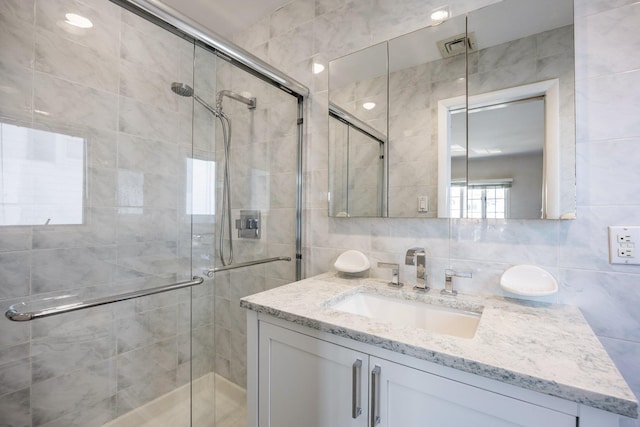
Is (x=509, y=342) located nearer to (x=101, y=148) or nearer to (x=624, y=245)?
(x=624, y=245)

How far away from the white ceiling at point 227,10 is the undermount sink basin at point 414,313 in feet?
5.98

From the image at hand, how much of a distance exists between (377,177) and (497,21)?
2.48 ft

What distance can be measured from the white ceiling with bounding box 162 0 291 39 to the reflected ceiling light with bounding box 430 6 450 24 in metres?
0.95

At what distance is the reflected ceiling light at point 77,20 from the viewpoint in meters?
1.04

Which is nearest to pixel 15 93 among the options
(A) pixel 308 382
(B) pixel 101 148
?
(B) pixel 101 148

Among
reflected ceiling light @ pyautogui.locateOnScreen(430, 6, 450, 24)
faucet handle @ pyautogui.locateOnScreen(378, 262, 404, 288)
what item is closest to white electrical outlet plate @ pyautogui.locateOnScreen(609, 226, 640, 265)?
faucet handle @ pyautogui.locateOnScreen(378, 262, 404, 288)

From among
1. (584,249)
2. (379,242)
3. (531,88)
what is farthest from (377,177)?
(584,249)

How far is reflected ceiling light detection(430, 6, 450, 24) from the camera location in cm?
121

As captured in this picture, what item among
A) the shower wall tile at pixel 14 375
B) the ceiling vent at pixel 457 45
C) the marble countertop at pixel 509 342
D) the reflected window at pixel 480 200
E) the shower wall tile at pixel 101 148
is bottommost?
the shower wall tile at pixel 14 375

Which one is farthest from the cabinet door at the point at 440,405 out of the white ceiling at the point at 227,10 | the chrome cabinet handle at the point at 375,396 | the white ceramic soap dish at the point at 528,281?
the white ceiling at the point at 227,10

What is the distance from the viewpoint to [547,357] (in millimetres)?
615

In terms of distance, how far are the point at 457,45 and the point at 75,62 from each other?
1.60 m

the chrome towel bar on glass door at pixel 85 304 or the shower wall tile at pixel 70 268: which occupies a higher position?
the shower wall tile at pixel 70 268

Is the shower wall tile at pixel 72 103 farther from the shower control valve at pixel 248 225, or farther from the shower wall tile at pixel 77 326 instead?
the shower wall tile at pixel 77 326
